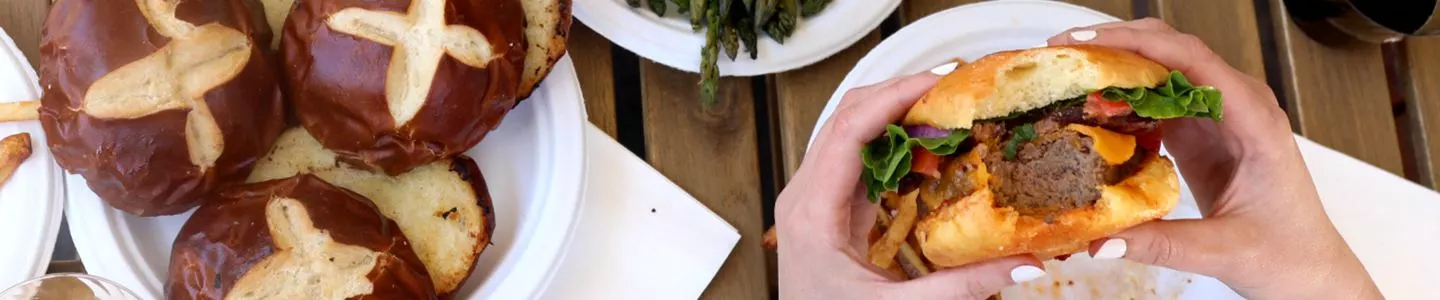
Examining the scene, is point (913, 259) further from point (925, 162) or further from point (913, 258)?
point (925, 162)

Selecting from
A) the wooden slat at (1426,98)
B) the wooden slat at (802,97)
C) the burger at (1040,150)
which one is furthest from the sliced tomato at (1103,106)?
the wooden slat at (1426,98)

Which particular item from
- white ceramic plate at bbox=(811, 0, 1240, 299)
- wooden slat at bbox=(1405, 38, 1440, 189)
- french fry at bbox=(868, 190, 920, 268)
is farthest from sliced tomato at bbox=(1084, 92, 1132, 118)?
wooden slat at bbox=(1405, 38, 1440, 189)

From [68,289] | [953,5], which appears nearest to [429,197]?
[68,289]

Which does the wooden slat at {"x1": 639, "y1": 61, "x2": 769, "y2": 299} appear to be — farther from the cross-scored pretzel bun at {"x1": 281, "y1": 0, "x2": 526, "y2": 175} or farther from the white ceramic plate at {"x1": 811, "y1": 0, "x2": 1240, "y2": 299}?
the cross-scored pretzel bun at {"x1": 281, "y1": 0, "x2": 526, "y2": 175}

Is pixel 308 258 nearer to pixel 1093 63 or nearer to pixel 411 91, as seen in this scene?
pixel 411 91

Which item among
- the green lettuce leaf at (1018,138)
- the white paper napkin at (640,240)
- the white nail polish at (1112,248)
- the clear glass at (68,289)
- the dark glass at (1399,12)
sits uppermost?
the green lettuce leaf at (1018,138)

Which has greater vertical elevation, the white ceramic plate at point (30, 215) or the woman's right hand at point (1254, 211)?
the woman's right hand at point (1254, 211)

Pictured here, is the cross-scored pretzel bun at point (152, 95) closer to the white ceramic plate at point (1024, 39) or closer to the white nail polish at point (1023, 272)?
the white ceramic plate at point (1024, 39)
